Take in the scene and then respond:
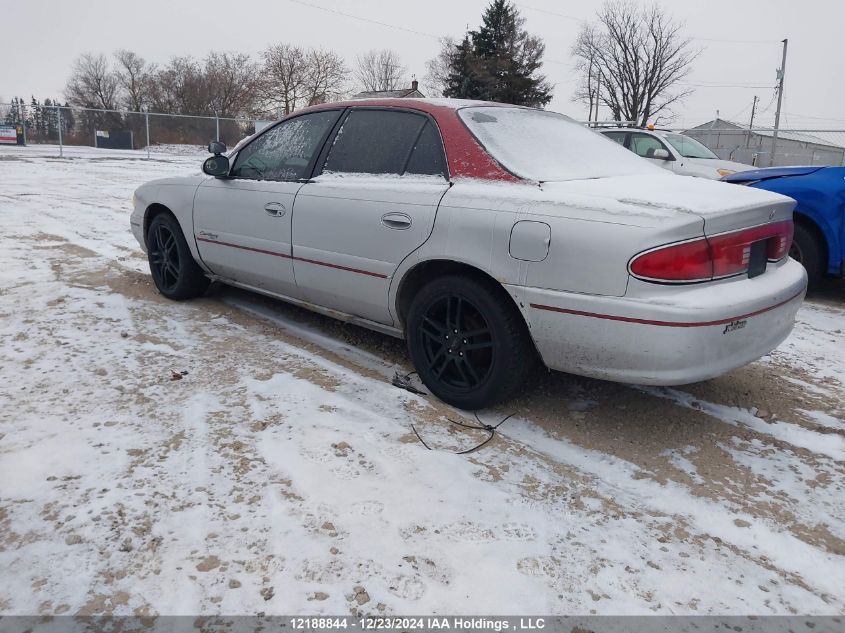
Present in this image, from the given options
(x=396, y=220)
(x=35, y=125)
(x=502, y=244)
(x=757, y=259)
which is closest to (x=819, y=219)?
(x=757, y=259)

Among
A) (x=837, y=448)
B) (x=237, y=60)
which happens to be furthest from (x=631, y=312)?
(x=237, y=60)

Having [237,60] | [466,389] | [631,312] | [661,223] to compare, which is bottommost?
[466,389]

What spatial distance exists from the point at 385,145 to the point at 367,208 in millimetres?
446

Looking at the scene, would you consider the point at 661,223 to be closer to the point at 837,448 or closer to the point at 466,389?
the point at 466,389

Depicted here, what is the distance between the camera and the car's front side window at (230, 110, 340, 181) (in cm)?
394

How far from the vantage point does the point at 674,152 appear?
987cm

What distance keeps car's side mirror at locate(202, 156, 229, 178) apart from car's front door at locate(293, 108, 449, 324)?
91 centimetres

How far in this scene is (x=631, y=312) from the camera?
2.51 meters

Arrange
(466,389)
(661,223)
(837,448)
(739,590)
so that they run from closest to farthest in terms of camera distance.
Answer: (739,590) → (661,223) → (837,448) → (466,389)

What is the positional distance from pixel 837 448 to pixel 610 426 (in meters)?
1.07

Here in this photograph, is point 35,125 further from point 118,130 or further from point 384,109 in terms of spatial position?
point 384,109

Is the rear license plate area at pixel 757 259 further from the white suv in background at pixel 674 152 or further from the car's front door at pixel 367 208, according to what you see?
the white suv in background at pixel 674 152

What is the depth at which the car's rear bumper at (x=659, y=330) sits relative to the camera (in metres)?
2.48

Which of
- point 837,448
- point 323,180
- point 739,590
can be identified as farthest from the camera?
point 323,180
